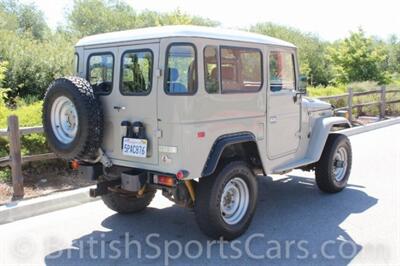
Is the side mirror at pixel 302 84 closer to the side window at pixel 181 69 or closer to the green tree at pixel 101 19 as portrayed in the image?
the side window at pixel 181 69

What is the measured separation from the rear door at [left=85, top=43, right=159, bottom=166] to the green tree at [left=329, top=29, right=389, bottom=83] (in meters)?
24.1

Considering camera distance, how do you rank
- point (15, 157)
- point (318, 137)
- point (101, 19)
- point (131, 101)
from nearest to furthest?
point (131, 101) → point (15, 157) → point (318, 137) → point (101, 19)

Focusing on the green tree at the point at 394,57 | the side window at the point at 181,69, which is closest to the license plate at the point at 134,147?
the side window at the point at 181,69

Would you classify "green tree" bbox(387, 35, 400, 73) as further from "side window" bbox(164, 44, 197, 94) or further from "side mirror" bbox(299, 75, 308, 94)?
"side window" bbox(164, 44, 197, 94)

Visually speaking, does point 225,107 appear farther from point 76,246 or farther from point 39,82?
point 39,82

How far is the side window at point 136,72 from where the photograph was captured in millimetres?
4648

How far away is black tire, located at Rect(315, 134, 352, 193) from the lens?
657 cm

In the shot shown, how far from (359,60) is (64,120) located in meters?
25.8

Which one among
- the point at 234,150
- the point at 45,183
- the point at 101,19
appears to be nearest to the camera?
the point at 234,150

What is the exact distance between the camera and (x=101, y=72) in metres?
5.12

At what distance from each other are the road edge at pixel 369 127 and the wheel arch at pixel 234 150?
7388mm

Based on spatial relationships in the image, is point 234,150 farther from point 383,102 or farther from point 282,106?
point 383,102

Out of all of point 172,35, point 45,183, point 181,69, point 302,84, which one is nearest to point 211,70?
point 181,69

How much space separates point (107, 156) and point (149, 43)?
134cm
